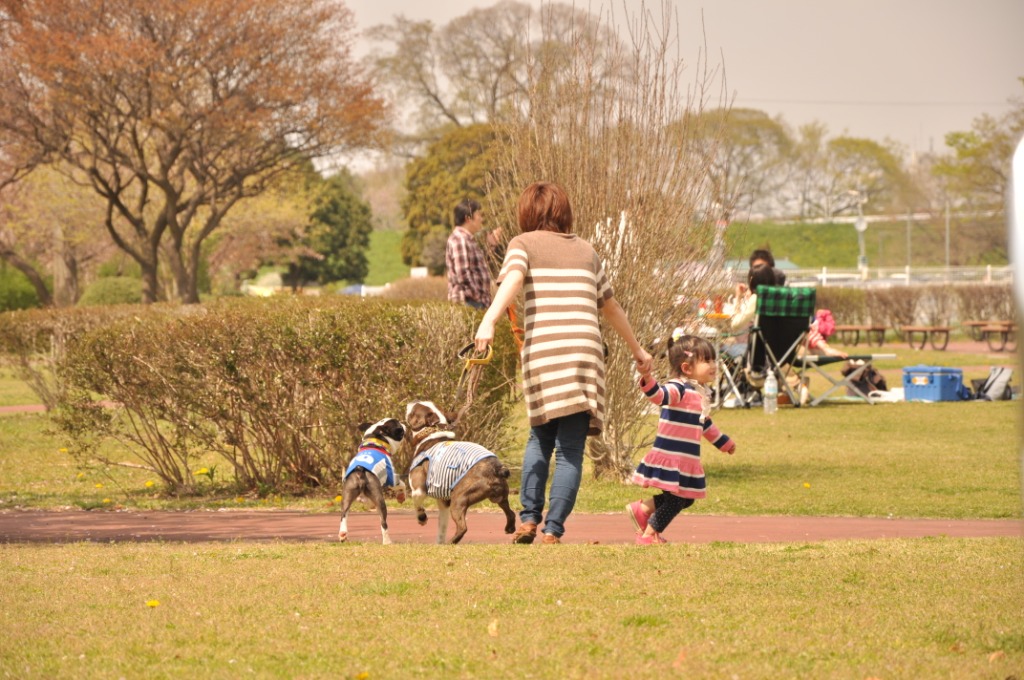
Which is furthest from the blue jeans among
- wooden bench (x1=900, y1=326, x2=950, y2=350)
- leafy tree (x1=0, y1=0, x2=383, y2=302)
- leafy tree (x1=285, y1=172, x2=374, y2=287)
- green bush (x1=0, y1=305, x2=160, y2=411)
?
leafy tree (x1=285, y1=172, x2=374, y2=287)

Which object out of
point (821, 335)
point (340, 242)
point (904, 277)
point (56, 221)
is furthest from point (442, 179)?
point (821, 335)

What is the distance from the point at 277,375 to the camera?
9.33 m

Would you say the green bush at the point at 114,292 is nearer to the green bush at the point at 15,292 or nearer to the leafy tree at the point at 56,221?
the leafy tree at the point at 56,221

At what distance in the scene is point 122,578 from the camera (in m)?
5.83

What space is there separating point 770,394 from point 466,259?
22.5 feet

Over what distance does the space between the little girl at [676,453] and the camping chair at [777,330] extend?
30.4 ft

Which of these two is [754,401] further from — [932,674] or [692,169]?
[932,674]

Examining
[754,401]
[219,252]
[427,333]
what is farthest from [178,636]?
[219,252]

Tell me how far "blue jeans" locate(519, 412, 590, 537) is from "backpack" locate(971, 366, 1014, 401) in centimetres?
1353

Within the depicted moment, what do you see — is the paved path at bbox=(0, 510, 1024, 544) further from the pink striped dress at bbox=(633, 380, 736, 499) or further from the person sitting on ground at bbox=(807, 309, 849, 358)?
the person sitting on ground at bbox=(807, 309, 849, 358)

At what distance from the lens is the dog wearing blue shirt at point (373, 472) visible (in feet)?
23.6

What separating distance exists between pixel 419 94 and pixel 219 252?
13889mm

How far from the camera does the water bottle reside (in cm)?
1712

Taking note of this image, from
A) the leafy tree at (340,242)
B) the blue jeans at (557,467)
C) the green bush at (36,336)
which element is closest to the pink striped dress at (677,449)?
the blue jeans at (557,467)
